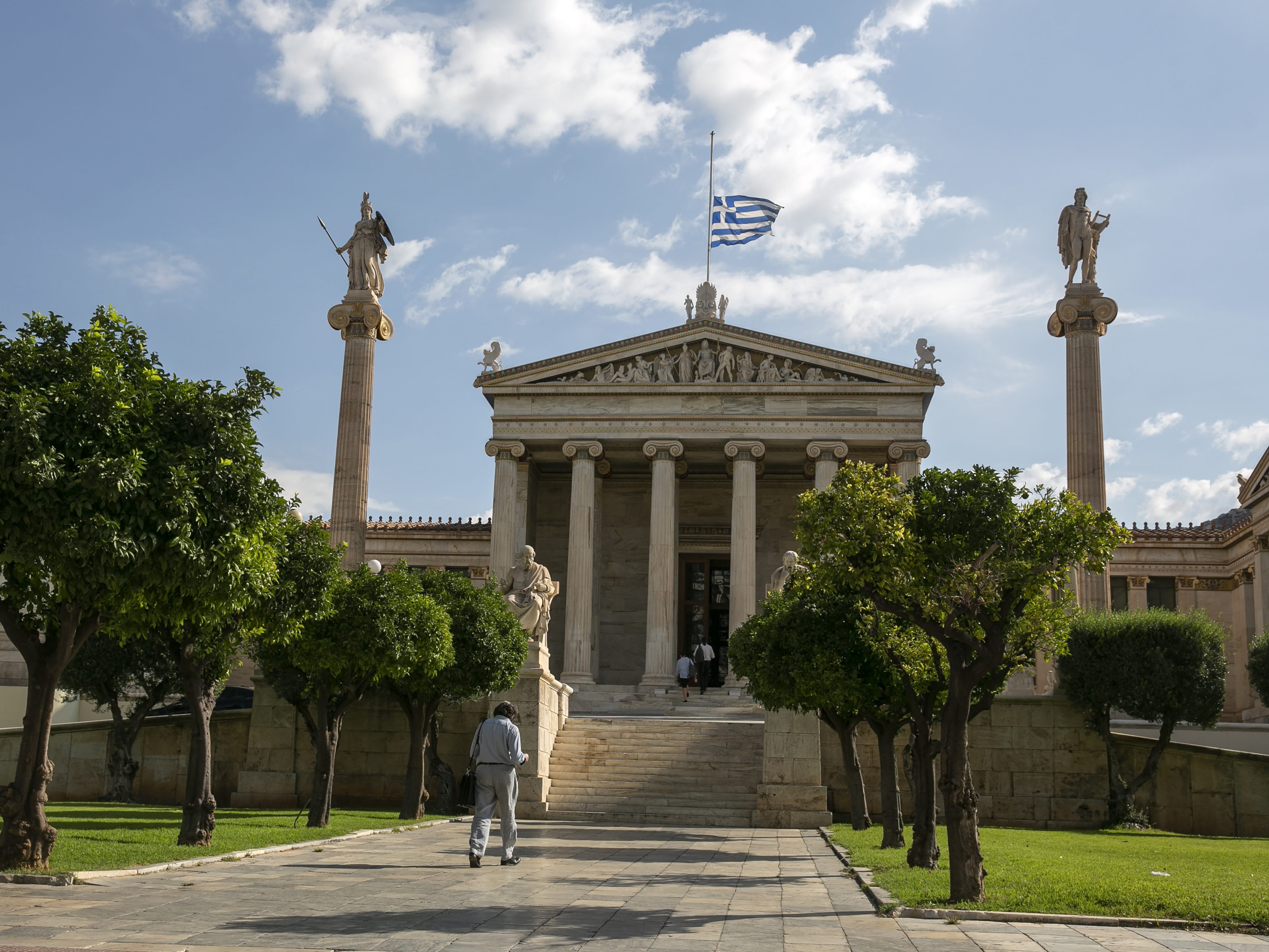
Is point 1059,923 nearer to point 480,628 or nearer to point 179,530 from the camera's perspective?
point 179,530

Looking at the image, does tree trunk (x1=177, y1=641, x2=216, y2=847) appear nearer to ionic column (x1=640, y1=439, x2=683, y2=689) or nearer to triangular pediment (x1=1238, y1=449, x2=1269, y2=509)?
ionic column (x1=640, y1=439, x2=683, y2=689)

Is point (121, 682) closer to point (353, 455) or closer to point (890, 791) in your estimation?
point (353, 455)

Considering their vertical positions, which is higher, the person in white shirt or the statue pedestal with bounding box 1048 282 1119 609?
the statue pedestal with bounding box 1048 282 1119 609

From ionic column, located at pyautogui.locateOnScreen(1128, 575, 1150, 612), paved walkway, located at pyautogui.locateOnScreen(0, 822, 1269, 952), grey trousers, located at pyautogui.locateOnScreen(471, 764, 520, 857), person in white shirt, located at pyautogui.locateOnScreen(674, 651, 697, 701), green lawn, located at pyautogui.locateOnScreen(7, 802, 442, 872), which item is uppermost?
ionic column, located at pyautogui.locateOnScreen(1128, 575, 1150, 612)

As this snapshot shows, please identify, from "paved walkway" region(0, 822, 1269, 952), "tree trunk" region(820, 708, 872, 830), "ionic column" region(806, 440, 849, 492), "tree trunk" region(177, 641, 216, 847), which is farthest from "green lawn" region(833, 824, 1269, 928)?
"ionic column" region(806, 440, 849, 492)

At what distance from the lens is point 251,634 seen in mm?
18719

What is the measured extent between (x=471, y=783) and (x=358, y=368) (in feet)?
102

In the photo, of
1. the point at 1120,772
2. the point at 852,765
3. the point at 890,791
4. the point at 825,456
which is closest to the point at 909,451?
the point at 825,456

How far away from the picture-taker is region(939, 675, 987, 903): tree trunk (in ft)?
39.3

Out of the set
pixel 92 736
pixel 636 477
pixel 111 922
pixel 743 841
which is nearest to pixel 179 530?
pixel 111 922

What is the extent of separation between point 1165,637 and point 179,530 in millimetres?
26117

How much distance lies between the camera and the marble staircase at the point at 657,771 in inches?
1048

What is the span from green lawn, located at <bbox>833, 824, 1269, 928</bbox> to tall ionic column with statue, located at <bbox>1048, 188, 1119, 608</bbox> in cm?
1832

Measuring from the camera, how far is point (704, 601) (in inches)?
1962
